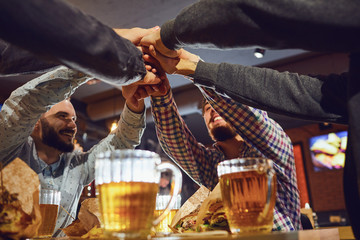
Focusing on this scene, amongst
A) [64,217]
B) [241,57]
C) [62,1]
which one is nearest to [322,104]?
[62,1]

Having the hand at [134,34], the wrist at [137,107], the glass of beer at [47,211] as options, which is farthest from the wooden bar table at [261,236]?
the wrist at [137,107]

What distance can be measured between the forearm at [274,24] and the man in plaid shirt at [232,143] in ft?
1.35

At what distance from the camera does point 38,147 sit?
241 cm

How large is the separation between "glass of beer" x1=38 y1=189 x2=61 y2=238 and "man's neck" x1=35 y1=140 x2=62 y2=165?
1419 millimetres

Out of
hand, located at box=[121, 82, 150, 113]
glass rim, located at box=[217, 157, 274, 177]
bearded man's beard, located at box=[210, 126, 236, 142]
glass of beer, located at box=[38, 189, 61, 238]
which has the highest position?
hand, located at box=[121, 82, 150, 113]

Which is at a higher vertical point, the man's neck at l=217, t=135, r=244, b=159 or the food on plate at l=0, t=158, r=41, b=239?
the man's neck at l=217, t=135, r=244, b=159

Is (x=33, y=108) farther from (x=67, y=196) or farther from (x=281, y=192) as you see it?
(x=281, y=192)

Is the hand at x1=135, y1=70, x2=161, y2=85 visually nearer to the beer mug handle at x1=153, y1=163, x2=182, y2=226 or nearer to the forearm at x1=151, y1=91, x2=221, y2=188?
the forearm at x1=151, y1=91, x2=221, y2=188

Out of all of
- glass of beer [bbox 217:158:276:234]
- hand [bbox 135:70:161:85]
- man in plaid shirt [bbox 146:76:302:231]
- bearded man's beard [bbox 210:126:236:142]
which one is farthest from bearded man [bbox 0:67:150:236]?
glass of beer [bbox 217:158:276:234]

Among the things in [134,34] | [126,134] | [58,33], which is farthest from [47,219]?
[126,134]

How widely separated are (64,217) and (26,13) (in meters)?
1.42

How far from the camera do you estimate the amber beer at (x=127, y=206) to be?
0.52m

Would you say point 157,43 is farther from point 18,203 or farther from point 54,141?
point 54,141

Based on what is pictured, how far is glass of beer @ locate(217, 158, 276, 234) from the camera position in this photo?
0.61m
